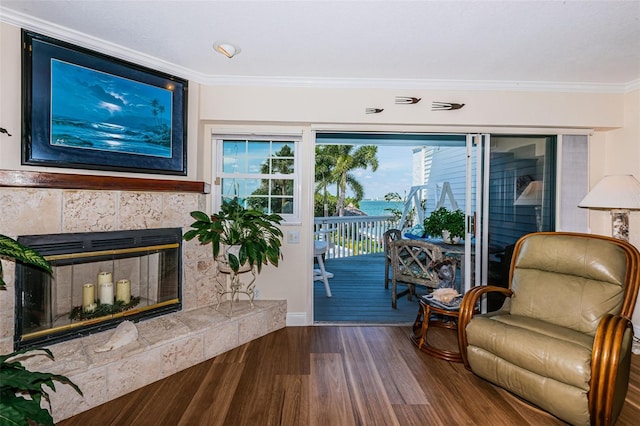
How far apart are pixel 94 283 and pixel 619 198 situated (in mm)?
4179

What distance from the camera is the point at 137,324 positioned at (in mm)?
2504

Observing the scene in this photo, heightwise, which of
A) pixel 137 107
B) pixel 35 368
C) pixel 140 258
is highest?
pixel 137 107

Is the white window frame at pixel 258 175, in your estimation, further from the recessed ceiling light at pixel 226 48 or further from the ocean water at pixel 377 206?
the ocean water at pixel 377 206

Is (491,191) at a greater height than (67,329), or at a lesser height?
greater

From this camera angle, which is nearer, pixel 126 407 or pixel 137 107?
pixel 126 407

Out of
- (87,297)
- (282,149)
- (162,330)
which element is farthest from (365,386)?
(282,149)

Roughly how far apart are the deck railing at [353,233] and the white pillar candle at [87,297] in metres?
4.05

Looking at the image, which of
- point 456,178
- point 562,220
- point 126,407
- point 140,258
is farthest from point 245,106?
point 456,178

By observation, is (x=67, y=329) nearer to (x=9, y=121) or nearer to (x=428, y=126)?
(x=9, y=121)

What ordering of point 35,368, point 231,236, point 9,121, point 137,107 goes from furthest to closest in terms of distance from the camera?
point 231,236 < point 137,107 < point 9,121 < point 35,368

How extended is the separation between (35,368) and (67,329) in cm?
40

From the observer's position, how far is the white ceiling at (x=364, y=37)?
1.90 meters

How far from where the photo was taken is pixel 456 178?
17.7 ft

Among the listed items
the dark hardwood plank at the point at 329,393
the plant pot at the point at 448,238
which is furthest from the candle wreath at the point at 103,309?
the plant pot at the point at 448,238
